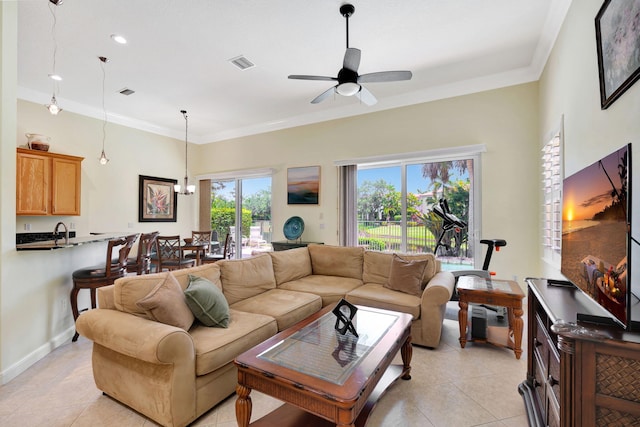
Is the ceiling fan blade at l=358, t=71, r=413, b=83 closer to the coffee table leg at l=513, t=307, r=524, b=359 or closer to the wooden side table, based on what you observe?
the wooden side table

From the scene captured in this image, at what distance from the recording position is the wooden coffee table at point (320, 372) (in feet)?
4.58

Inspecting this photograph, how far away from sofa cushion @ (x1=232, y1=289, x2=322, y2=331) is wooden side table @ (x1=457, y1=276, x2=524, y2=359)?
148 centimetres

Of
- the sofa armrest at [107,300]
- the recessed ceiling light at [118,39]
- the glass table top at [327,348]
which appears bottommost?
the glass table top at [327,348]

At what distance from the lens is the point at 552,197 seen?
Result: 3.13 meters

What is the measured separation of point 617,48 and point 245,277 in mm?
3296

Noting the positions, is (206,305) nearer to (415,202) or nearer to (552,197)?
(415,202)

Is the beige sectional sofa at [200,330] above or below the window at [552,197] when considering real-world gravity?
below

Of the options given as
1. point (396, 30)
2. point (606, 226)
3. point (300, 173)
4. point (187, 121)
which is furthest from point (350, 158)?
point (606, 226)

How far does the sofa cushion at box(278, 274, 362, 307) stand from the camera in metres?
3.28

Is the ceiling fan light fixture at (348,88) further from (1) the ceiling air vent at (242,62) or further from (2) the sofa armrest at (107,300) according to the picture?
(2) the sofa armrest at (107,300)

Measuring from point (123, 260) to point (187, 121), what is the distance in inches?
142

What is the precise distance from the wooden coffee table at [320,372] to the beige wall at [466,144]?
2.62 meters

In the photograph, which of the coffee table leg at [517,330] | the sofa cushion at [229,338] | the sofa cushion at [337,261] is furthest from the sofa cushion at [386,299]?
the sofa cushion at [229,338]

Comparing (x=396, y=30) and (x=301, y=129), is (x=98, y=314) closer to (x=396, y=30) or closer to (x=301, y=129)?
(x=396, y=30)
